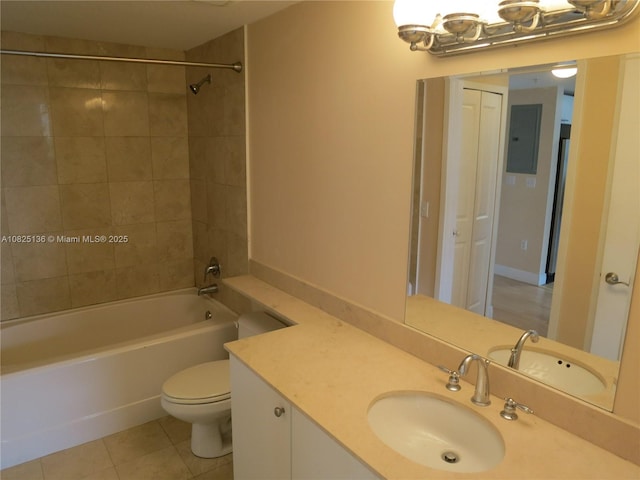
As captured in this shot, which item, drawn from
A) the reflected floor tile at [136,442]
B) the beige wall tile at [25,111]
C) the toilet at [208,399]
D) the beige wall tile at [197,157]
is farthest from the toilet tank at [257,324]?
the beige wall tile at [25,111]

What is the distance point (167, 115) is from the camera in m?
3.31

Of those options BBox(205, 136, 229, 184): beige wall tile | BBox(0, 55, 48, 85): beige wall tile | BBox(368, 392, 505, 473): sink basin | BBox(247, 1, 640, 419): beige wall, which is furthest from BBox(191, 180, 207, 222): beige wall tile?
BBox(368, 392, 505, 473): sink basin

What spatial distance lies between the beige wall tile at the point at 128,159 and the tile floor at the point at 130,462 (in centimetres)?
171

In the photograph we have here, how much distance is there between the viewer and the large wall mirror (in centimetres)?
115

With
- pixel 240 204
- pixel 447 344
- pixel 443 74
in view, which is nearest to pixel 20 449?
pixel 240 204

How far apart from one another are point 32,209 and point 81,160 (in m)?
0.44

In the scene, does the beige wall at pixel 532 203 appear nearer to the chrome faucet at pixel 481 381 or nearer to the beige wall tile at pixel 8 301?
the chrome faucet at pixel 481 381

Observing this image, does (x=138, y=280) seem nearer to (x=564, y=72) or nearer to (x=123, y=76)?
(x=123, y=76)

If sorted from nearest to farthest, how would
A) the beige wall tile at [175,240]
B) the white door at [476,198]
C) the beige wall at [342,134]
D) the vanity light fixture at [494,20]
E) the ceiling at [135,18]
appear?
the vanity light fixture at [494,20] < the white door at [476,198] < the beige wall at [342,134] < the ceiling at [135,18] < the beige wall tile at [175,240]

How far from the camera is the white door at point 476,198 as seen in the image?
1467 mm

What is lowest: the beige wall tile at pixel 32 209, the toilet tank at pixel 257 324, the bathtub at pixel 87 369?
the bathtub at pixel 87 369

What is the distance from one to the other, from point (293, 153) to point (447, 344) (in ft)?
3.91

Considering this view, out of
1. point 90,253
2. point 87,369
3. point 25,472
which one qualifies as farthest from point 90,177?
point 25,472

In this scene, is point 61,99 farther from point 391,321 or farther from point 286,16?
point 391,321
